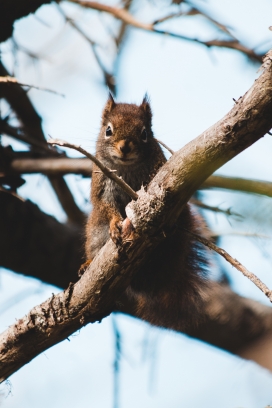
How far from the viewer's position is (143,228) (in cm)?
213

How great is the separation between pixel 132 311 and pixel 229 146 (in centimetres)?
270

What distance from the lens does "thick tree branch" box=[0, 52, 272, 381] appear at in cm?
172

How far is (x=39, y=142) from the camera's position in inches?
179

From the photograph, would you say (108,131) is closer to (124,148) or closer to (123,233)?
(124,148)

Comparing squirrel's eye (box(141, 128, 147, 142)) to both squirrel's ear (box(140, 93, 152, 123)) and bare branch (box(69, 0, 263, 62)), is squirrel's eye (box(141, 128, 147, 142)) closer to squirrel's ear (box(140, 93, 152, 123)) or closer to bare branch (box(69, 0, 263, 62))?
squirrel's ear (box(140, 93, 152, 123))

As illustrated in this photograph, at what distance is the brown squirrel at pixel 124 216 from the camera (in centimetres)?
310

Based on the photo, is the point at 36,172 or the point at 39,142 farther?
Result: the point at 39,142

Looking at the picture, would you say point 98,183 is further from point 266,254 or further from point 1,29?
point 1,29

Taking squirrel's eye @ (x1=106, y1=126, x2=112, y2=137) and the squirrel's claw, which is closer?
the squirrel's claw

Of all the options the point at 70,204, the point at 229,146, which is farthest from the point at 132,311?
the point at 229,146

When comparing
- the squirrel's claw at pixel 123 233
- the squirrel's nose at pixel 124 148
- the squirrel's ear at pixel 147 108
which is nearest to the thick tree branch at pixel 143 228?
the squirrel's claw at pixel 123 233

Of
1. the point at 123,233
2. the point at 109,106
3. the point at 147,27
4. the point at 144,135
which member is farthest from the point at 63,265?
the point at 123,233

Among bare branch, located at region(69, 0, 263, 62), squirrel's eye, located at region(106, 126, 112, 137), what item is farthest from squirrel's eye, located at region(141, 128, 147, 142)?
bare branch, located at region(69, 0, 263, 62)

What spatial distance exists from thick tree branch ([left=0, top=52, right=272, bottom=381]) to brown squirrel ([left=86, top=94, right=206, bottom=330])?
1.91 ft
